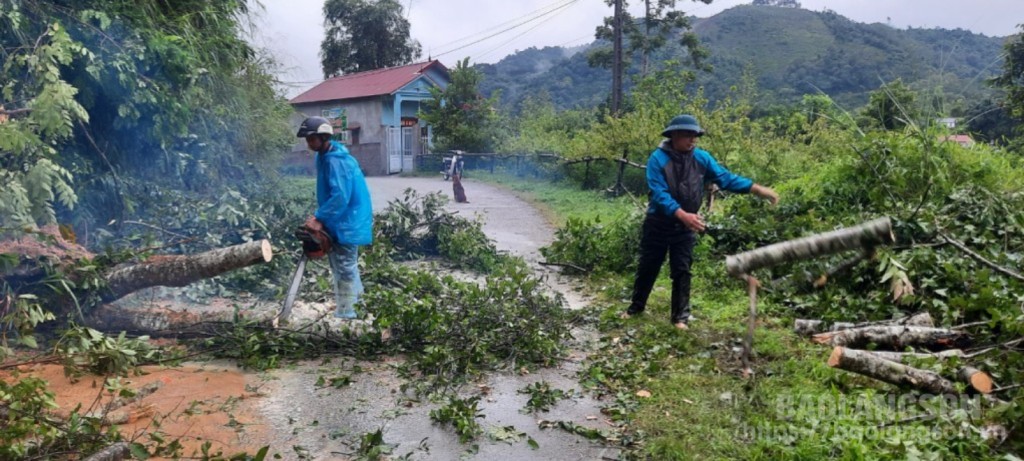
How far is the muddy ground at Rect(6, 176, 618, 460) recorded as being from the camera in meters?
3.69

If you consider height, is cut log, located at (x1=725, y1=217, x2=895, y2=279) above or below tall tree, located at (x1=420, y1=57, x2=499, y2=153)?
below

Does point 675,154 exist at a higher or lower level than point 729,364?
higher

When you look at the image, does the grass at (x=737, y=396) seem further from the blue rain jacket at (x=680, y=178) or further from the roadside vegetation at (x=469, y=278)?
the blue rain jacket at (x=680, y=178)

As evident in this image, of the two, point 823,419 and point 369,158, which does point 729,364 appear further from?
point 369,158

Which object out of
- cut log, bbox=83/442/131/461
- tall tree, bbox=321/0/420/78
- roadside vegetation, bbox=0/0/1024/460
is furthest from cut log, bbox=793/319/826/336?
tall tree, bbox=321/0/420/78

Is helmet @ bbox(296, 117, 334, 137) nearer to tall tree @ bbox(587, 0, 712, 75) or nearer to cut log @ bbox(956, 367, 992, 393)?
cut log @ bbox(956, 367, 992, 393)

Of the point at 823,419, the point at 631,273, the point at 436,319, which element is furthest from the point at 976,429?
the point at 631,273

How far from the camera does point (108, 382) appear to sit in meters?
4.23

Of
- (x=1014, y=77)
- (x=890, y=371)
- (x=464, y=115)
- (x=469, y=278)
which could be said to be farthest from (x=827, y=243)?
(x=464, y=115)

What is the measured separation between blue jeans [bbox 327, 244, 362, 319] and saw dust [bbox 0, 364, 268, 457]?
3.68 ft

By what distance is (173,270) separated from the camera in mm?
5574

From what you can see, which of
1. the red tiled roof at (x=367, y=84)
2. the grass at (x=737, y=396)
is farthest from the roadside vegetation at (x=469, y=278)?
the red tiled roof at (x=367, y=84)

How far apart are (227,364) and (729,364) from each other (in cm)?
372

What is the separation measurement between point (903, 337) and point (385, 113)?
24.5 meters
